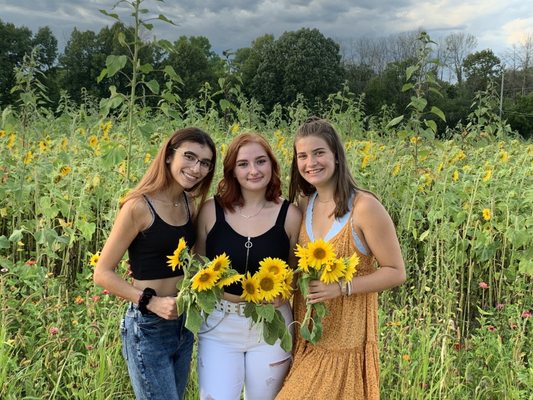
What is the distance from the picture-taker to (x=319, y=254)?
146 cm

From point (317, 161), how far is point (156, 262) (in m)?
0.61

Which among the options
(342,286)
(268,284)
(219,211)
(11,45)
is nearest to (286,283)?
(268,284)

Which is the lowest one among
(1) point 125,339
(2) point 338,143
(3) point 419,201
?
(1) point 125,339

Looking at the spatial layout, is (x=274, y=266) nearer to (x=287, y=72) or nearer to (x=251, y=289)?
(x=251, y=289)

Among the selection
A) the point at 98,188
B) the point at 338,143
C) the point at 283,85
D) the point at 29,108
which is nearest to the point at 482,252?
the point at 338,143

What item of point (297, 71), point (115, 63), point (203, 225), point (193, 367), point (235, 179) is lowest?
point (193, 367)

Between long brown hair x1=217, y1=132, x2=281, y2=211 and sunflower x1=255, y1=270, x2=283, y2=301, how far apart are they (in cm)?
41

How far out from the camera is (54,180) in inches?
120

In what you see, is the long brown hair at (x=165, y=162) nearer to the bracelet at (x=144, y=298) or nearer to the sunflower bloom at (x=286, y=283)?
the bracelet at (x=144, y=298)

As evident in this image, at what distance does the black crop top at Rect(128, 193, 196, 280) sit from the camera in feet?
5.50

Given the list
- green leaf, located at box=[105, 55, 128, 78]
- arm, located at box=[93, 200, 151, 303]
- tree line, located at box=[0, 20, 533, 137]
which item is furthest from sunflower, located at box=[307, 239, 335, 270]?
tree line, located at box=[0, 20, 533, 137]

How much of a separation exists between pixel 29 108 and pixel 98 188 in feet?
3.21

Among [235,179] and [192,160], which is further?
[235,179]

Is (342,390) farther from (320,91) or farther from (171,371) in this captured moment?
(320,91)
